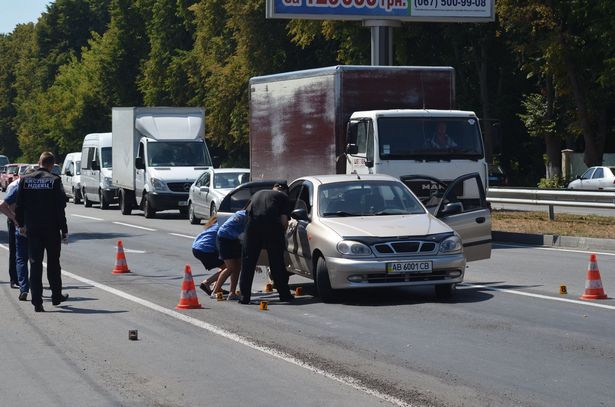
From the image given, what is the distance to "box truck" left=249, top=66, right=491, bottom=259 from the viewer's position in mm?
22328

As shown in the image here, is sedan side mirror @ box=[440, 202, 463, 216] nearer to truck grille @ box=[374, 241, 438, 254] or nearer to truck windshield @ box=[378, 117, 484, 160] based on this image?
truck grille @ box=[374, 241, 438, 254]

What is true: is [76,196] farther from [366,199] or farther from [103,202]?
[366,199]

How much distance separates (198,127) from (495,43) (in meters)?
24.1

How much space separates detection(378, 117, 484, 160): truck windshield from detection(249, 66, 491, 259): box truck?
0.06 feet

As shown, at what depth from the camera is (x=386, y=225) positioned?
14.6 meters

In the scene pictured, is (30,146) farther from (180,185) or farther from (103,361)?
(103,361)

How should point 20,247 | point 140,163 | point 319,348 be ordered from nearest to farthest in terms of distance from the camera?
1. point 319,348
2. point 20,247
3. point 140,163

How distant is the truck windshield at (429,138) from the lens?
73.4 ft

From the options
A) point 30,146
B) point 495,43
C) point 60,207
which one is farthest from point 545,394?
point 30,146

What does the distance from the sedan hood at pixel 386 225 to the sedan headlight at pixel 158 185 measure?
2171 centimetres

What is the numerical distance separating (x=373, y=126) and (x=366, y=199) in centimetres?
693

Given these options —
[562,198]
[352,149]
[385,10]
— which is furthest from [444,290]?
[385,10]

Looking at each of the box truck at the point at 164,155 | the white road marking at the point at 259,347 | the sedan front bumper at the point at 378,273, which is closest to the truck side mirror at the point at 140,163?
the box truck at the point at 164,155

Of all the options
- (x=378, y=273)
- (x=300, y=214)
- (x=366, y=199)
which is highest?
(x=366, y=199)
